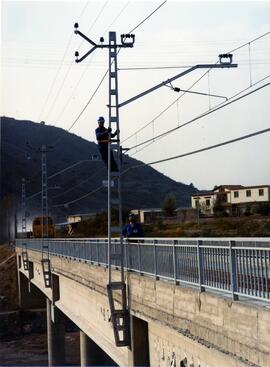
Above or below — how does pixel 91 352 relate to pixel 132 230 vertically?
below

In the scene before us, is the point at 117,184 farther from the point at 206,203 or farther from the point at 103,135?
the point at 206,203

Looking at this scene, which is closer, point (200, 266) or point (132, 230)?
point (200, 266)

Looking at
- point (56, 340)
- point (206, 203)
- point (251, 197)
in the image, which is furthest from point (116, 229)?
point (206, 203)

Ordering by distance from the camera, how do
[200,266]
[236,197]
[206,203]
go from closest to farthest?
[200,266], [236,197], [206,203]

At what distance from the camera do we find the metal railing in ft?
32.1

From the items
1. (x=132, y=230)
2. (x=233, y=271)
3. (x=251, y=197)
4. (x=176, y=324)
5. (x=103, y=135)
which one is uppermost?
(x=251, y=197)

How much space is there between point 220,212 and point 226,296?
78.5 metres

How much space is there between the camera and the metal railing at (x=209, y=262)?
32.1ft

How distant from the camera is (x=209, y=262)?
11.9 meters

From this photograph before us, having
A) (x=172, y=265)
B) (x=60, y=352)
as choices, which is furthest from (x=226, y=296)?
(x=60, y=352)

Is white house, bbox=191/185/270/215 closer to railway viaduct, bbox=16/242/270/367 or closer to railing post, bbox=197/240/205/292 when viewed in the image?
railway viaduct, bbox=16/242/270/367

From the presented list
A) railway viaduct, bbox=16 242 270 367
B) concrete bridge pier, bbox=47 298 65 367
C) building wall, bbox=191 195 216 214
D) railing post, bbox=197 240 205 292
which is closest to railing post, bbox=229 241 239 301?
railway viaduct, bbox=16 242 270 367

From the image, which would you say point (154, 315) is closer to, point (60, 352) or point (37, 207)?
point (60, 352)

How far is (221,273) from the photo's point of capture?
36.7 feet
